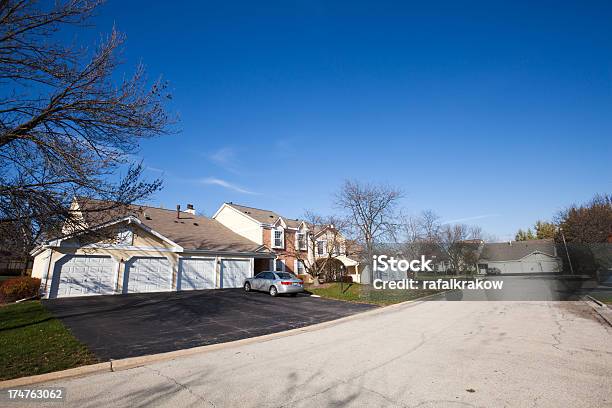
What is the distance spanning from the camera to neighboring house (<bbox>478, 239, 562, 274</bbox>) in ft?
192

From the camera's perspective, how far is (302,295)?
21125 millimetres

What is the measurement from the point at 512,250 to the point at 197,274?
65158 mm

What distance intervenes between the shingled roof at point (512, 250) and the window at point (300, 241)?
138 feet

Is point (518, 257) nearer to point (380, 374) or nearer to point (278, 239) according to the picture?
point (278, 239)

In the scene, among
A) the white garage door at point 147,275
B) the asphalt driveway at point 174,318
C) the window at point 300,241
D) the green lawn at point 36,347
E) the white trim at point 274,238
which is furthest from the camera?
the window at point 300,241

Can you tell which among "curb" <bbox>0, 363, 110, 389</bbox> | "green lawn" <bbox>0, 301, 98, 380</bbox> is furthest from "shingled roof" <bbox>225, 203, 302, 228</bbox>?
"curb" <bbox>0, 363, 110, 389</bbox>

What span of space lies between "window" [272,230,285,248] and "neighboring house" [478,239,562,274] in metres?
43.0

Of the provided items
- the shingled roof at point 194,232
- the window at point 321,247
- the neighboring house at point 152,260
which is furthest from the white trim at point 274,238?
the window at point 321,247

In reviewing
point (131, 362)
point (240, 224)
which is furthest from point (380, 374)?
point (240, 224)

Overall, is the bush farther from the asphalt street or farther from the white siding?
the white siding

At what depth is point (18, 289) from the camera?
15656mm

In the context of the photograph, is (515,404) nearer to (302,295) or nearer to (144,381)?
(144,381)

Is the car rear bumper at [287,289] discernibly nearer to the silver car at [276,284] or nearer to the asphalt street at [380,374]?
the silver car at [276,284]

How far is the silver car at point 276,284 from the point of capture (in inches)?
777
